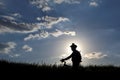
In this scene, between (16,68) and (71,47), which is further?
(71,47)

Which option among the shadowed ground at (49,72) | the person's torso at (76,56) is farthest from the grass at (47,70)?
the person's torso at (76,56)

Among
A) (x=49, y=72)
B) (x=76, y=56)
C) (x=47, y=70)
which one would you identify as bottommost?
(x=49, y=72)

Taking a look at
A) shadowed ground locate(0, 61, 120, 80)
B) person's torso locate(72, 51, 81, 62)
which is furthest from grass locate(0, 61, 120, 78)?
person's torso locate(72, 51, 81, 62)

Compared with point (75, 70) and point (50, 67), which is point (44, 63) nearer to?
point (50, 67)

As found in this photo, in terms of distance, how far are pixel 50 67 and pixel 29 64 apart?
1.36 meters

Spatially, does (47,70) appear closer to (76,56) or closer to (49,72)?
(49,72)

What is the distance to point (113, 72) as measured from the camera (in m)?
21.2

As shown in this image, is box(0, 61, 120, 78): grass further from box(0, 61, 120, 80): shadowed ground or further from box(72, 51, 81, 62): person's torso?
box(72, 51, 81, 62): person's torso

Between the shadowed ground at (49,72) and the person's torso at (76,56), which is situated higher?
the person's torso at (76,56)

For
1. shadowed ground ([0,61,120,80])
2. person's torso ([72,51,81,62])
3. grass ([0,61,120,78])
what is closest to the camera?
shadowed ground ([0,61,120,80])

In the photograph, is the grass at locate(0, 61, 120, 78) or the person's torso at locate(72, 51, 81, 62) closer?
the grass at locate(0, 61, 120, 78)

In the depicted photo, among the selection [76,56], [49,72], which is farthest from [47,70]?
[76,56]

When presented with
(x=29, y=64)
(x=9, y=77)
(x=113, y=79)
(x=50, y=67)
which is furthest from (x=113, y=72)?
(x=9, y=77)

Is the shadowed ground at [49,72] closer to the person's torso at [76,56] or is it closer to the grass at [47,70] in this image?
the grass at [47,70]
